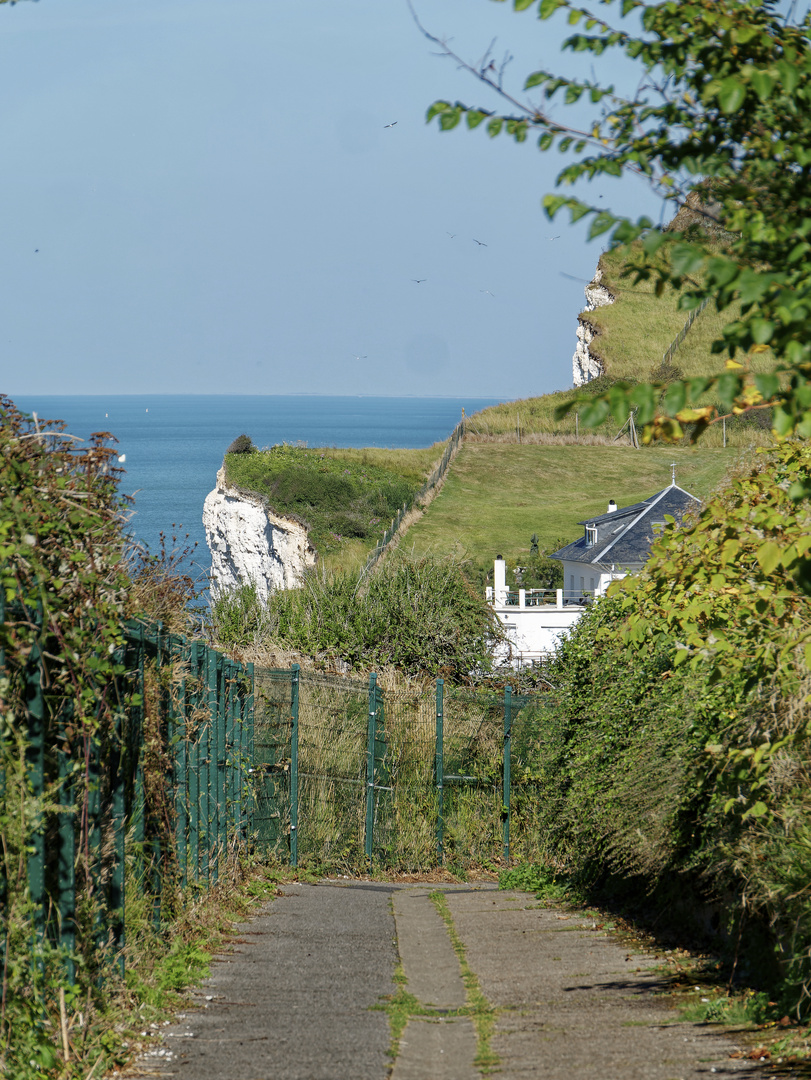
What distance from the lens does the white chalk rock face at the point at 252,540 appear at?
50688mm

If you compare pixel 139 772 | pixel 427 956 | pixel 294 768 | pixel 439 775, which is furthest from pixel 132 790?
pixel 439 775

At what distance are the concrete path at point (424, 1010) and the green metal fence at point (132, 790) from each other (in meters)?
0.64

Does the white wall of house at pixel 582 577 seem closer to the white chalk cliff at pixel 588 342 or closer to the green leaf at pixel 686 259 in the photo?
the green leaf at pixel 686 259

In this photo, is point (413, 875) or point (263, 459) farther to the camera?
point (263, 459)

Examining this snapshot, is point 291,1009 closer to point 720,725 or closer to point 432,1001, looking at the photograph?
point 432,1001

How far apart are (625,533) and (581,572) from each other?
192cm

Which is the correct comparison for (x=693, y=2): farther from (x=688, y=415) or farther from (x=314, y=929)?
(x=314, y=929)

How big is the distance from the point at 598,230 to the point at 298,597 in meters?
20.6

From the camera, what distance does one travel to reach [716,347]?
3354 millimetres

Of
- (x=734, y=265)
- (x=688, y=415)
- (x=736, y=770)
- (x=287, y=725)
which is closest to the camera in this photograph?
(x=734, y=265)

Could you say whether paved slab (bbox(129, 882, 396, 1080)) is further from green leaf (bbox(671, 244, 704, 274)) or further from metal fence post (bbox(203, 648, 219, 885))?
green leaf (bbox(671, 244, 704, 274))

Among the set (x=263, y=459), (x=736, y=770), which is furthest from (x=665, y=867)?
(x=263, y=459)

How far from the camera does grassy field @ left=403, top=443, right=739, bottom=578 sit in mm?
46875

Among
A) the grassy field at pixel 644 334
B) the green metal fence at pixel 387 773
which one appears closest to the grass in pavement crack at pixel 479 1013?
the green metal fence at pixel 387 773
